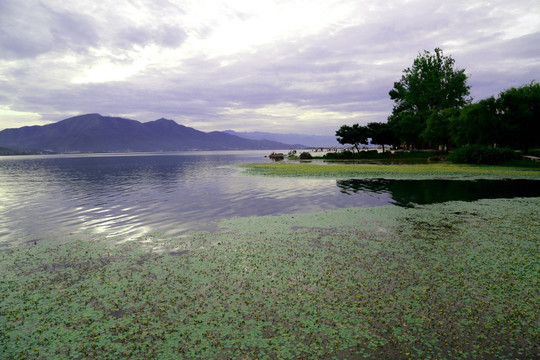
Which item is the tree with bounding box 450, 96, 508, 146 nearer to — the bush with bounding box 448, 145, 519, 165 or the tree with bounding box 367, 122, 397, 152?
the bush with bounding box 448, 145, 519, 165

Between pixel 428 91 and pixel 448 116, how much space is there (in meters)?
19.8

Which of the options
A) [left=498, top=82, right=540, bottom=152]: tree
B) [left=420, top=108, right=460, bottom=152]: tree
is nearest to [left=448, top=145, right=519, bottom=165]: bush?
[left=498, top=82, right=540, bottom=152]: tree

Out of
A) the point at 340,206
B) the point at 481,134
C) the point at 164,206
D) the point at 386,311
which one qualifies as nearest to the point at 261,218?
the point at 340,206

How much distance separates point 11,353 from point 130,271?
15.3 ft

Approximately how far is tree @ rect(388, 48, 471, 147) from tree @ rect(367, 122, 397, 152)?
3.39 m

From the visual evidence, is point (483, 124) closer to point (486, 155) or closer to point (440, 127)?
point (486, 155)

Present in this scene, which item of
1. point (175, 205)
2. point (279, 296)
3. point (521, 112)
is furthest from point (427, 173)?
point (279, 296)

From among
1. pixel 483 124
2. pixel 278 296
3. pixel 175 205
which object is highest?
pixel 483 124

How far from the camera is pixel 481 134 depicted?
64.6 metres

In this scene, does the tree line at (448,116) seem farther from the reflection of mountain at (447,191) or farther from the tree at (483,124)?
the reflection of mountain at (447,191)

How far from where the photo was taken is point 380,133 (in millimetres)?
108188

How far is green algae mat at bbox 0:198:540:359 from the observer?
23.6 ft

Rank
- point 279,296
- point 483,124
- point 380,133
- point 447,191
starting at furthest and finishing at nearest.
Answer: point 380,133 < point 483,124 < point 447,191 < point 279,296

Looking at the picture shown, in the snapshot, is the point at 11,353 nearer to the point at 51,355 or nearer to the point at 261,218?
the point at 51,355
